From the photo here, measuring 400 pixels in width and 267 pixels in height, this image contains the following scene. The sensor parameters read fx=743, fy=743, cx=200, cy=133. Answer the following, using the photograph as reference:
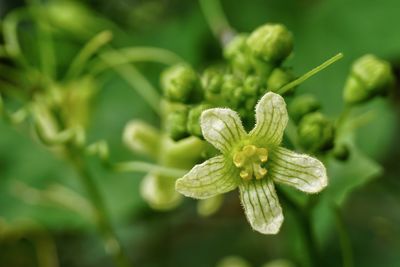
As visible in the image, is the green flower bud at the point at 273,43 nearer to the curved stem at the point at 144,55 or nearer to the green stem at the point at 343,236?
the green stem at the point at 343,236

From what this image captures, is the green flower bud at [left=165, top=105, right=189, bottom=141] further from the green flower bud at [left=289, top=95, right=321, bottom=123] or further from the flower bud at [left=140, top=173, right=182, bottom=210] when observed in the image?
the flower bud at [left=140, top=173, right=182, bottom=210]

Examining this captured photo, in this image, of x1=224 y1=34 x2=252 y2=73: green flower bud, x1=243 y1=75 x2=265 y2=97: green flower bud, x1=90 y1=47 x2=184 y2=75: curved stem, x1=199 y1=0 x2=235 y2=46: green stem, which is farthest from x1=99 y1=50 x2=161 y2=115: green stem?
x1=243 y1=75 x2=265 y2=97: green flower bud

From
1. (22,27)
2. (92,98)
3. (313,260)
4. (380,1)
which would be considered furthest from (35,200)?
(380,1)

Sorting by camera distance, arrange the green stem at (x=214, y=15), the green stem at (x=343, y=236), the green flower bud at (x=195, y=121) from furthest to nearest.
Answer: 1. the green stem at (x=214, y=15)
2. the green stem at (x=343, y=236)
3. the green flower bud at (x=195, y=121)

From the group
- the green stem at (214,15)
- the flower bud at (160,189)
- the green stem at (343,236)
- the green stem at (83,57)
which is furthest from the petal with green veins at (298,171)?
the green stem at (214,15)

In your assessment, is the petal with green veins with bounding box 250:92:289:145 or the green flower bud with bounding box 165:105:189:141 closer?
the petal with green veins with bounding box 250:92:289:145

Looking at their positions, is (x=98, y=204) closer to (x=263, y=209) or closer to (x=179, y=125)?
(x=179, y=125)

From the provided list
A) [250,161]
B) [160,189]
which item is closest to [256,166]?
[250,161]
